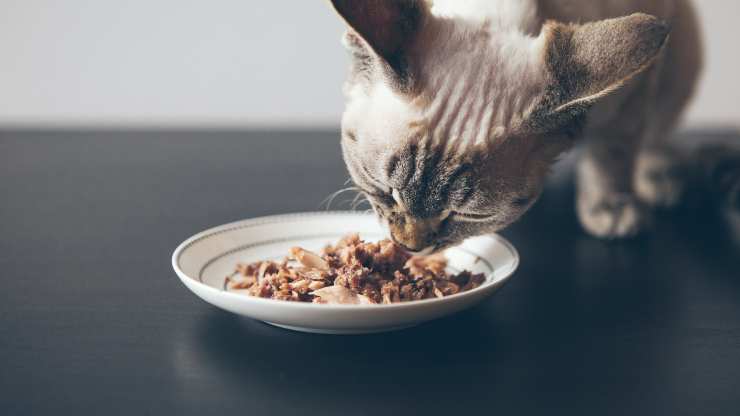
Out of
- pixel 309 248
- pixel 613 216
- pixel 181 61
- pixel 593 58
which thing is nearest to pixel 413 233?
pixel 309 248

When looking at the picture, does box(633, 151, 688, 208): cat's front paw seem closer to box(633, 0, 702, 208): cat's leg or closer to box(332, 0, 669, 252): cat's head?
box(633, 0, 702, 208): cat's leg

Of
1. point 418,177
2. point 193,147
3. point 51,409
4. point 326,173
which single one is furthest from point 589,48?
point 193,147

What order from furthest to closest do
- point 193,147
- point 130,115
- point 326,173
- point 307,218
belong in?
point 130,115
point 193,147
point 326,173
point 307,218

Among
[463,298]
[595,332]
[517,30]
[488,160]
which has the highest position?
[517,30]

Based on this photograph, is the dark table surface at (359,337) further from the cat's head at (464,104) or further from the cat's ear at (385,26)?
the cat's ear at (385,26)

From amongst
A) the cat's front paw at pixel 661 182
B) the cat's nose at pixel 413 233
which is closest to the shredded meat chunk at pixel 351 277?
the cat's nose at pixel 413 233

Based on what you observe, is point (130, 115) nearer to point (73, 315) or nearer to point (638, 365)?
point (73, 315)

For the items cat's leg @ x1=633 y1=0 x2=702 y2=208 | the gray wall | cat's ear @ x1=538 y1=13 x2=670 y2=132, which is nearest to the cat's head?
cat's ear @ x1=538 y1=13 x2=670 y2=132
